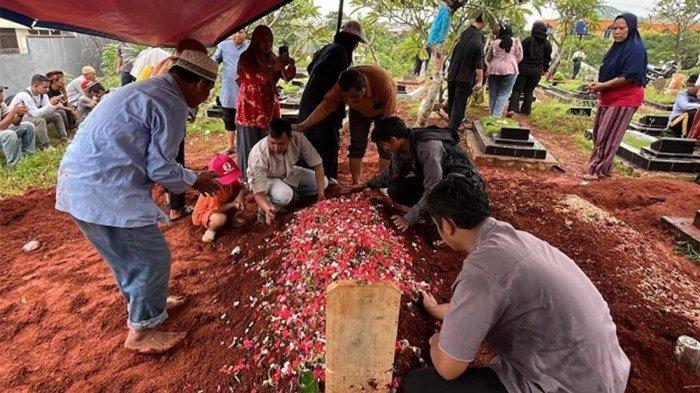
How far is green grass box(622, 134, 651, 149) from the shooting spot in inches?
262

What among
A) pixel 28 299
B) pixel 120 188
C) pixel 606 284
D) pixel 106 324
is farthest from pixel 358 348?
pixel 28 299

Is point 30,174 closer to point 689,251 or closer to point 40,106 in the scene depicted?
point 40,106

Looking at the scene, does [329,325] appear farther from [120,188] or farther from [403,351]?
[120,188]

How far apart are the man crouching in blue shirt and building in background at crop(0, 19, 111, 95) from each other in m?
8.81

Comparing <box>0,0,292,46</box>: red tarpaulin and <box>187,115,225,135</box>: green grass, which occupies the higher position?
<box>0,0,292,46</box>: red tarpaulin

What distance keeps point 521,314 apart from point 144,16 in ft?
9.93

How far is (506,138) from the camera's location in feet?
20.2

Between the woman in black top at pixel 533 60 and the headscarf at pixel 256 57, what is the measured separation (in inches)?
244

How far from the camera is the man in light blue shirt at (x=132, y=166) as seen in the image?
2.09 m

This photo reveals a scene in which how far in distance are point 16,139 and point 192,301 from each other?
491 cm

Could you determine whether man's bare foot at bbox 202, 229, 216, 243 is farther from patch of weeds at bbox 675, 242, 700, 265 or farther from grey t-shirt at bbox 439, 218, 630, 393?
patch of weeds at bbox 675, 242, 700, 265

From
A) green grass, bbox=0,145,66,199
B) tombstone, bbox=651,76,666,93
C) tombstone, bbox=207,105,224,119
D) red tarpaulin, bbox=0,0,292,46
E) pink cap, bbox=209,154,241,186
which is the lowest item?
green grass, bbox=0,145,66,199

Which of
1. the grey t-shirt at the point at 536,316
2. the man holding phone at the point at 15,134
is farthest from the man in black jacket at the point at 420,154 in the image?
the man holding phone at the point at 15,134

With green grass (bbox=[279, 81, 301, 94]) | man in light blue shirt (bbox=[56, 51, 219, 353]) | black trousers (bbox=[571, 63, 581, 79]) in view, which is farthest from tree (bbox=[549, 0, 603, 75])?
man in light blue shirt (bbox=[56, 51, 219, 353])
